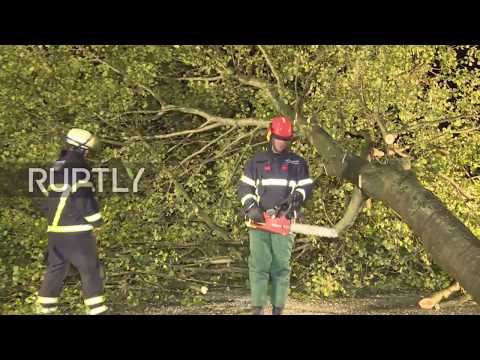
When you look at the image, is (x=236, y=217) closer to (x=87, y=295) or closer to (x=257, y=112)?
(x=257, y=112)

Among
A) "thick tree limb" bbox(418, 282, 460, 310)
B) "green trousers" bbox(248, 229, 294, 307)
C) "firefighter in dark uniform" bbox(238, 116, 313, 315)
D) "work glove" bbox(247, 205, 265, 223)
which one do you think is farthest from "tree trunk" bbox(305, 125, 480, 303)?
"thick tree limb" bbox(418, 282, 460, 310)

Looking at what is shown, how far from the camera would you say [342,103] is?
7.61 meters

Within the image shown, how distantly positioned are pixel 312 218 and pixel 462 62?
8.91 feet

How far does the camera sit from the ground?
23.0ft

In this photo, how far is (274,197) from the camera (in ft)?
17.9

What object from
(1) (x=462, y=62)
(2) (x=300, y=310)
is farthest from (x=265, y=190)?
(1) (x=462, y=62)

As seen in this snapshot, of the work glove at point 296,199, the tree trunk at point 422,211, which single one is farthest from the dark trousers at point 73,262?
the tree trunk at point 422,211

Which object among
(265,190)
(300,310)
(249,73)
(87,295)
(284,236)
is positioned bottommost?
(300,310)

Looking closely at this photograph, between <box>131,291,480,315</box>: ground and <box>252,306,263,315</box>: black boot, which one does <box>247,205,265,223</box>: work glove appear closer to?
<box>252,306,263,315</box>: black boot

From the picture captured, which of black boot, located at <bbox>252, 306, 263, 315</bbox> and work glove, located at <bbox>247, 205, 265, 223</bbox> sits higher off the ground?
work glove, located at <bbox>247, 205, 265, 223</bbox>

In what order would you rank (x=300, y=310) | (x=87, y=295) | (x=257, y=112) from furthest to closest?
(x=257, y=112), (x=300, y=310), (x=87, y=295)

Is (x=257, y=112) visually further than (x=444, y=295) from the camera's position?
Yes

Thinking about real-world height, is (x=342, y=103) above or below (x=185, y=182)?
above

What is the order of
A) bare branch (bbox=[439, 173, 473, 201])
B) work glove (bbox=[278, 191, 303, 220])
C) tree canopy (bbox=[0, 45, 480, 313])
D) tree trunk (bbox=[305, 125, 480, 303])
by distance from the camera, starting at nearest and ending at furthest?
tree trunk (bbox=[305, 125, 480, 303])
work glove (bbox=[278, 191, 303, 220])
tree canopy (bbox=[0, 45, 480, 313])
bare branch (bbox=[439, 173, 473, 201])
